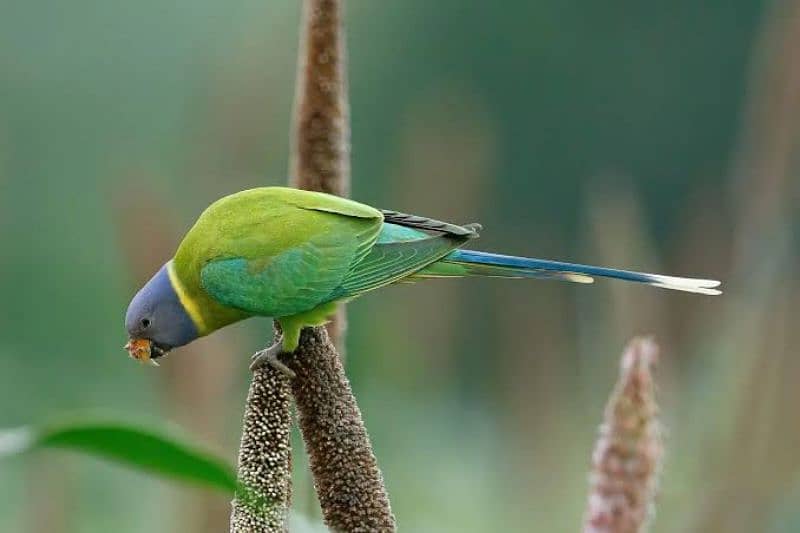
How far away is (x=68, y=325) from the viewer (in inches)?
171

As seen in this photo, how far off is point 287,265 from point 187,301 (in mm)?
90

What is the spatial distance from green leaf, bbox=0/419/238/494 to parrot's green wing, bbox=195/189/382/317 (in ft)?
1.72

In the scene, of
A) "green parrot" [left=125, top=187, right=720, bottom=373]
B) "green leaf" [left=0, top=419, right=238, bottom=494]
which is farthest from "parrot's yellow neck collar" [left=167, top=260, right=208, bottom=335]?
"green leaf" [left=0, top=419, right=238, bottom=494]

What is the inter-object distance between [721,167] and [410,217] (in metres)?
3.87

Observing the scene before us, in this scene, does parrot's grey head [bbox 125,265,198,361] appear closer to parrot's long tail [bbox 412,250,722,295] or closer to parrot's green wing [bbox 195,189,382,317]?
parrot's green wing [bbox 195,189,382,317]

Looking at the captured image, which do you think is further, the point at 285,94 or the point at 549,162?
the point at 549,162

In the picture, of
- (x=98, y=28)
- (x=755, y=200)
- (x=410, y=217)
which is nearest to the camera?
(x=410, y=217)

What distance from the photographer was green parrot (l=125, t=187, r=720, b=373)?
115cm

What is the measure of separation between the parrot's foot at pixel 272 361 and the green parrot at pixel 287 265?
0.23 ft

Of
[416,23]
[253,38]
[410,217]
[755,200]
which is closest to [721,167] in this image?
[416,23]

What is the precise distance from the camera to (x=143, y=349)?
115cm

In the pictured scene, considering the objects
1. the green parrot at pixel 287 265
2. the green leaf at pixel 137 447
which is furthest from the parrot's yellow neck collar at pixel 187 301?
the green leaf at pixel 137 447

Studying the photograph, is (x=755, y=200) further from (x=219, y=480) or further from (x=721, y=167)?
(x=721, y=167)

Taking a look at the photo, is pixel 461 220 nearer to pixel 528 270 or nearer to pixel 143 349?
pixel 528 270
